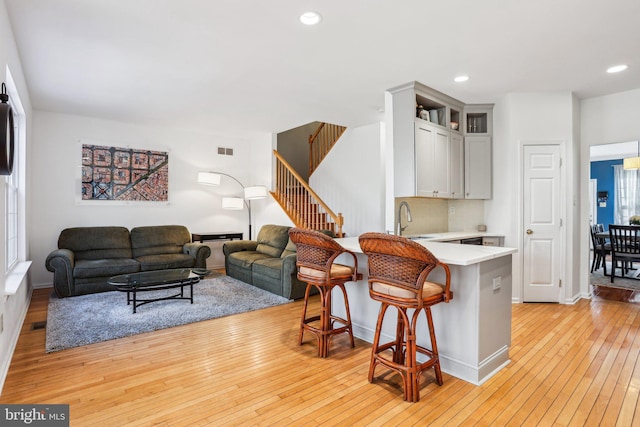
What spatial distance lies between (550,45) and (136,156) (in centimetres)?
609

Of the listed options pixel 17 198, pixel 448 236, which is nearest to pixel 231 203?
pixel 17 198

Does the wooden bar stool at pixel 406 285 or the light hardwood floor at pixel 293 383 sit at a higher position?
the wooden bar stool at pixel 406 285

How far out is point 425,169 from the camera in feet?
13.7

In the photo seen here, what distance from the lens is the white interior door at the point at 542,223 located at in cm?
445

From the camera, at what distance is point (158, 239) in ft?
19.5

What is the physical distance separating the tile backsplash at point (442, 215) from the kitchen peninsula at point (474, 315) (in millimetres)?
1926

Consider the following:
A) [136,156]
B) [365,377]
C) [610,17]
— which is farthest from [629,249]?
[136,156]

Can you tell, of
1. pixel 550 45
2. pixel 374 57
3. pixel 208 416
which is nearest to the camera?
pixel 208 416

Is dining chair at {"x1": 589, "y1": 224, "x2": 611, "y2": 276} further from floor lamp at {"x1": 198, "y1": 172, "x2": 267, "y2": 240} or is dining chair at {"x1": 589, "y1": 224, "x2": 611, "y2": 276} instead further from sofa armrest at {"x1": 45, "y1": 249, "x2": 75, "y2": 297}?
sofa armrest at {"x1": 45, "y1": 249, "x2": 75, "y2": 297}

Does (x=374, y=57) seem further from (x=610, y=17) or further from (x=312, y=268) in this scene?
(x=312, y=268)

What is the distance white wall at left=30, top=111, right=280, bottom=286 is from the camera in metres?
5.33

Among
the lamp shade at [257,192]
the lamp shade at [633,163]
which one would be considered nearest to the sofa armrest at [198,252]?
the lamp shade at [257,192]

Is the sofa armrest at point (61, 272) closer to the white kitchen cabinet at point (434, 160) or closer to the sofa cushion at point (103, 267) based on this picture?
the sofa cushion at point (103, 267)

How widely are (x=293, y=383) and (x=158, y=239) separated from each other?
4.39m
